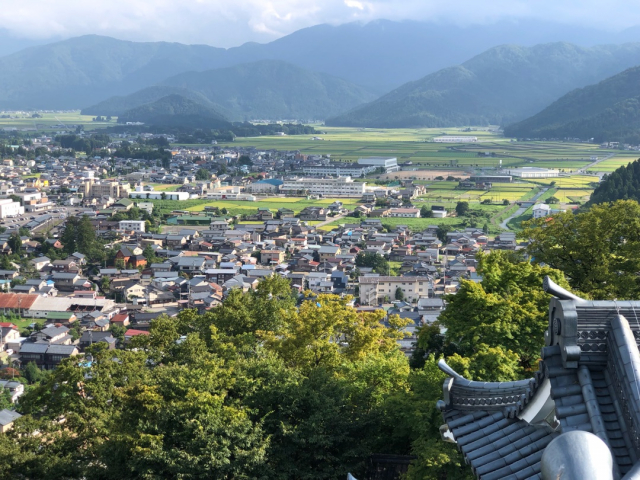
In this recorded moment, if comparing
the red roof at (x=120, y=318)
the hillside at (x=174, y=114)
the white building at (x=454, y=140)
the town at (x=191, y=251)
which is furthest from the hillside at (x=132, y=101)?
the red roof at (x=120, y=318)

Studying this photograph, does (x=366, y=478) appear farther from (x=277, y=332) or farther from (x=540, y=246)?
(x=540, y=246)

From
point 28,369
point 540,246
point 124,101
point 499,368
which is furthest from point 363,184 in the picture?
point 124,101

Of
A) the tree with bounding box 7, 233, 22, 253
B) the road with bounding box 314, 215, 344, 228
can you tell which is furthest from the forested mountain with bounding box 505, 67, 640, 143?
the tree with bounding box 7, 233, 22, 253

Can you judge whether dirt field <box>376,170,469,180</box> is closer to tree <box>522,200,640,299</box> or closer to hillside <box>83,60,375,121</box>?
tree <box>522,200,640,299</box>

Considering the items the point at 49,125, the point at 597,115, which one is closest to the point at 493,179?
the point at 597,115

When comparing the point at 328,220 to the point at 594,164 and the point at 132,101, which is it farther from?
the point at 132,101
